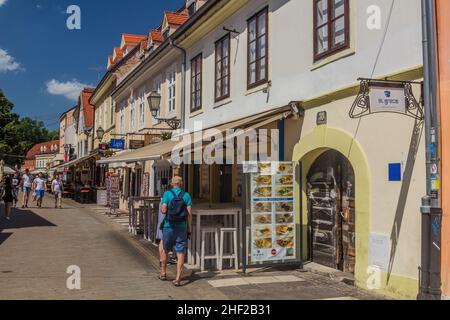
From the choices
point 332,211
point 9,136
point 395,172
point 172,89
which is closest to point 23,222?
point 172,89

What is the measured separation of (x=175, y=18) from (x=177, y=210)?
45.4 ft

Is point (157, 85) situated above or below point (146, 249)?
above

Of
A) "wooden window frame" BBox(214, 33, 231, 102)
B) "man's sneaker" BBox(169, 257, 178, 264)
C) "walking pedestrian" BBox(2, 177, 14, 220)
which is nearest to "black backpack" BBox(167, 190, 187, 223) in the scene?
"man's sneaker" BBox(169, 257, 178, 264)

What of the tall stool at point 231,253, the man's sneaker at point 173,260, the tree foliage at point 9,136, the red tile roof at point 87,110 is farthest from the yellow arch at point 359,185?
the tree foliage at point 9,136

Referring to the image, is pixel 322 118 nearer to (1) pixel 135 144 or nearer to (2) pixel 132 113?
(1) pixel 135 144

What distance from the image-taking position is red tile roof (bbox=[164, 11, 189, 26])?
63.1 feet

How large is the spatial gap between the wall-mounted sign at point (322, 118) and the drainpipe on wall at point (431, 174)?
2.41 metres

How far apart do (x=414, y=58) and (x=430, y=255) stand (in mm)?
2646

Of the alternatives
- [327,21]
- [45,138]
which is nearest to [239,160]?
[327,21]

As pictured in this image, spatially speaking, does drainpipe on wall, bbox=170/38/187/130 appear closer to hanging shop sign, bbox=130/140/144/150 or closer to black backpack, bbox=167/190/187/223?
hanging shop sign, bbox=130/140/144/150

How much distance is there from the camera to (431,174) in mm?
5828

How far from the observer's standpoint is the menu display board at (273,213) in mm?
8094

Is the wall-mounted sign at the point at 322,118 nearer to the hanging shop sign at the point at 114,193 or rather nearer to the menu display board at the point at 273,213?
the menu display board at the point at 273,213
